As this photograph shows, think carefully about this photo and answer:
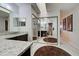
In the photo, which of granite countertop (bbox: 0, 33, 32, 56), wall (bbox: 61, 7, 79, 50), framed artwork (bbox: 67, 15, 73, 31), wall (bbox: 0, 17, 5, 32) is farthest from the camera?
framed artwork (bbox: 67, 15, 73, 31)

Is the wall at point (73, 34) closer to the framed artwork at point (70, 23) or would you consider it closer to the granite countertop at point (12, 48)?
the framed artwork at point (70, 23)

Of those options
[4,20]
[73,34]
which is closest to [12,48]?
[4,20]

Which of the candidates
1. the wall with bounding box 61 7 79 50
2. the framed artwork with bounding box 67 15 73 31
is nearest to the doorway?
the wall with bounding box 61 7 79 50

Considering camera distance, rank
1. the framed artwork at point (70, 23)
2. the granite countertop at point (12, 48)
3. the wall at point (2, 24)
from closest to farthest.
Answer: the granite countertop at point (12, 48) → the wall at point (2, 24) → the framed artwork at point (70, 23)

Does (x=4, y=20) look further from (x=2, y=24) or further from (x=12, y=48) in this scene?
(x=12, y=48)

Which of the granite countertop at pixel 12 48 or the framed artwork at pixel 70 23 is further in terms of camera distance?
the framed artwork at pixel 70 23

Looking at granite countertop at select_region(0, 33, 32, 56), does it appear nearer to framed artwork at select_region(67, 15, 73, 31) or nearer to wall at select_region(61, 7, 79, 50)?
wall at select_region(61, 7, 79, 50)

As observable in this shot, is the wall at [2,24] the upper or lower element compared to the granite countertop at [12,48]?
upper

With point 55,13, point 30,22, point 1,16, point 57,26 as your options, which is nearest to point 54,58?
point 1,16

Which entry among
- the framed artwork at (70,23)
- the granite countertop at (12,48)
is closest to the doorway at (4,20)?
the granite countertop at (12,48)

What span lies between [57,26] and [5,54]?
1.84 m

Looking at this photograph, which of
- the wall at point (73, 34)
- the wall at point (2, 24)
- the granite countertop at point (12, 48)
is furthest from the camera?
the wall at point (73, 34)

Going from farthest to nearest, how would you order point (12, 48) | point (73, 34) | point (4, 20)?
point (73, 34)
point (4, 20)
point (12, 48)

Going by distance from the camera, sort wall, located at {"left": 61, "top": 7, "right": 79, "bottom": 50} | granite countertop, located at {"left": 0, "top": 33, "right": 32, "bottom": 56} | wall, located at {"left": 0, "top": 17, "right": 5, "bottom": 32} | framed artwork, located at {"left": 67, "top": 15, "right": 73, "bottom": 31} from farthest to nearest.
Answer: framed artwork, located at {"left": 67, "top": 15, "right": 73, "bottom": 31} < wall, located at {"left": 61, "top": 7, "right": 79, "bottom": 50} < wall, located at {"left": 0, "top": 17, "right": 5, "bottom": 32} < granite countertop, located at {"left": 0, "top": 33, "right": 32, "bottom": 56}
